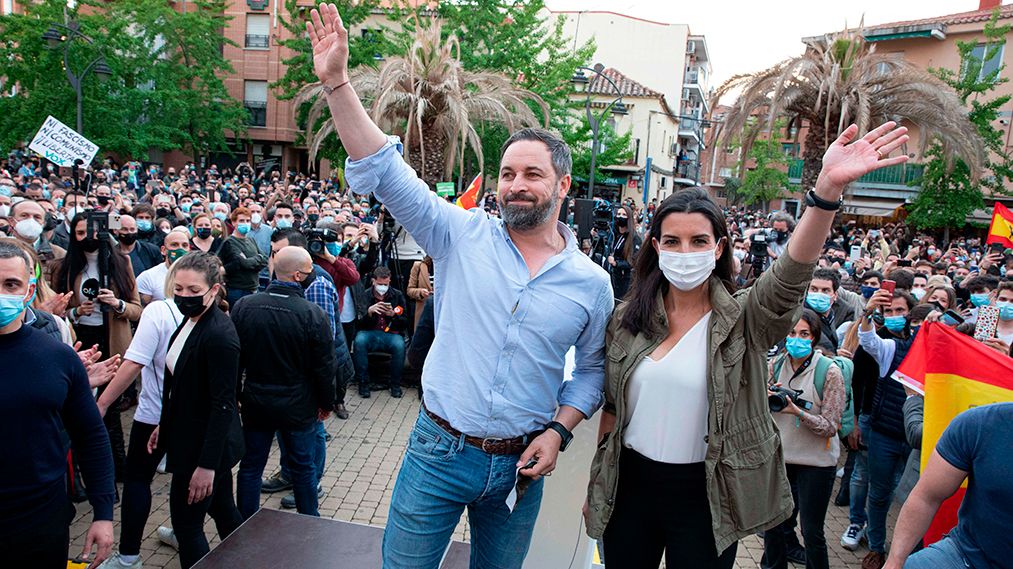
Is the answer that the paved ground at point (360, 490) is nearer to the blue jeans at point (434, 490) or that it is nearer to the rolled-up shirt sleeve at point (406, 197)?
the blue jeans at point (434, 490)

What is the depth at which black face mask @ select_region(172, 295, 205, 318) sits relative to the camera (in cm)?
343

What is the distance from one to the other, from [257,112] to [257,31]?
4.30m

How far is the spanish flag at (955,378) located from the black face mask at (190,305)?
3702mm

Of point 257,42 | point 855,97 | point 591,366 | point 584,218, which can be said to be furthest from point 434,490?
point 257,42

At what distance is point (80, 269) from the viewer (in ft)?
A: 17.4

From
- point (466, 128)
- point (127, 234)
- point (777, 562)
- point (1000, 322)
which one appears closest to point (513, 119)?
point (466, 128)

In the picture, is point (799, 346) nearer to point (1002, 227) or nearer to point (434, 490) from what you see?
point (434, 490)

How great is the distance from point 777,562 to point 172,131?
30802 mm

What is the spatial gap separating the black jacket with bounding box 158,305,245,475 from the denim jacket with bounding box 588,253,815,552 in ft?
6.88

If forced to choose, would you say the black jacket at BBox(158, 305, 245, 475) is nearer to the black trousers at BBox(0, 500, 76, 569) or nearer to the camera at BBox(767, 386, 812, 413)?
the black trousers at BBox(0, 500, 76, 569)

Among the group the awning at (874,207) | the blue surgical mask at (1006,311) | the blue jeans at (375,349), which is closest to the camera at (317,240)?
the blue jeans at (375,349)

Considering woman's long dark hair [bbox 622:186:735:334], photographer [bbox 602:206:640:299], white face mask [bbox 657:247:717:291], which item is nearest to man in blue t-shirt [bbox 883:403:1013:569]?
woman's long dark hair [bbox 622:186:735:334]

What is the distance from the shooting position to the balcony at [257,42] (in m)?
34.8

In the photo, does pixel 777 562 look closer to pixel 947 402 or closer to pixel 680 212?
pixel 947 402
